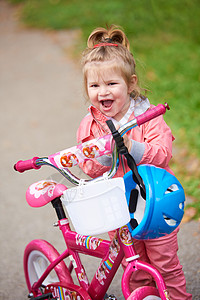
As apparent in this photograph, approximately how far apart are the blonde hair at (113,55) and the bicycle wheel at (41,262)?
40.8 inches

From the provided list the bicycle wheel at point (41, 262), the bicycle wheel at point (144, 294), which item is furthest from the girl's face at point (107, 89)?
the bicycle wheel at point (41, 262)

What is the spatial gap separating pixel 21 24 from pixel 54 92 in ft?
15.5

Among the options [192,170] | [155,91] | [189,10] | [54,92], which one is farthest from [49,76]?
[192,170]

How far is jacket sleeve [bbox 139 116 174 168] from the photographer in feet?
6.86

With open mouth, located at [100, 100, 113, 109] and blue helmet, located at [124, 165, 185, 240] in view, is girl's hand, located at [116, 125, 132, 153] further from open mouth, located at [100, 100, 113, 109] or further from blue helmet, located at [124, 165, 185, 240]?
open mouth, located at [100, 100, 113, 109]

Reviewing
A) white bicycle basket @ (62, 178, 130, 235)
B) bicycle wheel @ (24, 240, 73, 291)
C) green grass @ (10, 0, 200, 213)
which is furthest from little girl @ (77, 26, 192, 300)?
green grass @ (10, 0, 200, 213)

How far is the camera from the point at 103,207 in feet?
6.09

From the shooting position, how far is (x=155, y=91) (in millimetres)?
6887

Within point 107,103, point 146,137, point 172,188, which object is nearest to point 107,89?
point 107,103

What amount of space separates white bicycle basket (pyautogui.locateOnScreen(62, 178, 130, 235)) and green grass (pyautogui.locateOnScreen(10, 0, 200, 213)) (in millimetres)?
2526

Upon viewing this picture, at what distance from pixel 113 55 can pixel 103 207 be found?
Answer: 31.5 inches

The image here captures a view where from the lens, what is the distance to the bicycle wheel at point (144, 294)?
1.99 meters

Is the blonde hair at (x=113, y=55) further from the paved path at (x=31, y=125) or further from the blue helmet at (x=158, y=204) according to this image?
the blue helmet at (x=158, y=204)

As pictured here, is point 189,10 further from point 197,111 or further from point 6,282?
point 6,282
